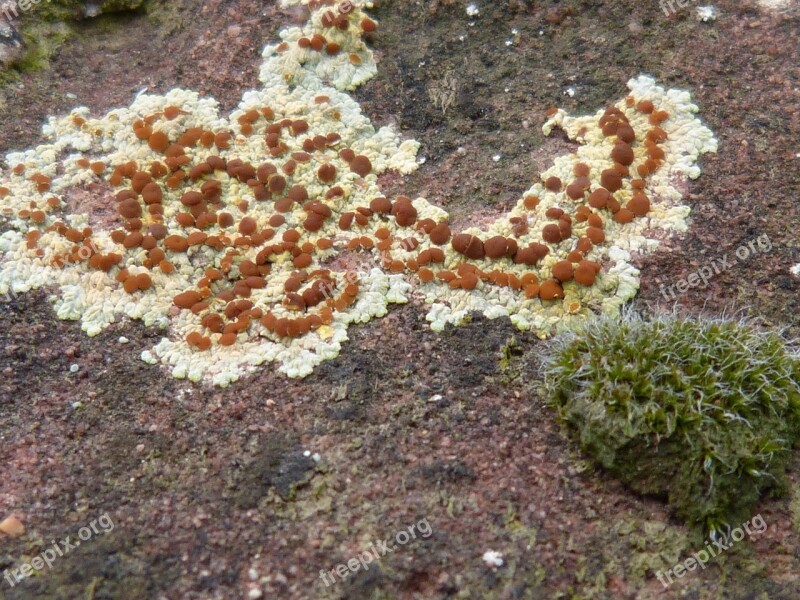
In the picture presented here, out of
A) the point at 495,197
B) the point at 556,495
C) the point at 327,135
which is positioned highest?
the point at 327,135

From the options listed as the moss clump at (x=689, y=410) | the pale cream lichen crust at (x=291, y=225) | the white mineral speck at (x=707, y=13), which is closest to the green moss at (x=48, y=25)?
the pale cream lichen crust at (x=291, y=225)

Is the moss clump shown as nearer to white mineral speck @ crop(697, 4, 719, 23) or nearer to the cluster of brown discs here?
the cluster of brown discs

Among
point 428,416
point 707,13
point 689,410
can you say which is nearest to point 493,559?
point 428,416

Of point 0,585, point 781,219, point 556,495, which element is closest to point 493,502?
point 556,495

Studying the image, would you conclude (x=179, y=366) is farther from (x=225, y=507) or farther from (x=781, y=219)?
(x=781, y=219)

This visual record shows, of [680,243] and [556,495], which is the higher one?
[680,243]

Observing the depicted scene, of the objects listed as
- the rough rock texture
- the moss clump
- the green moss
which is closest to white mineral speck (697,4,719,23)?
the rough rock texture

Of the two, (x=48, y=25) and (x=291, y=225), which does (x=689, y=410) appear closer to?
(x=291, y=225)
